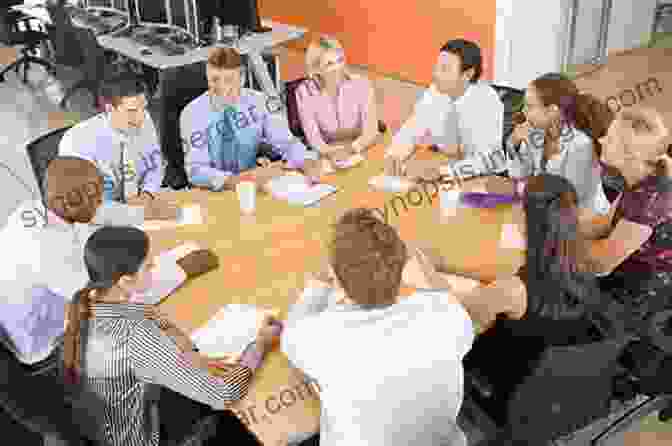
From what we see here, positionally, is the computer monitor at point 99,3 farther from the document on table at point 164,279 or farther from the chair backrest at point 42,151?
the document on table at point 164,279

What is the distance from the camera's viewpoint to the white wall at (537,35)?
6195 mm

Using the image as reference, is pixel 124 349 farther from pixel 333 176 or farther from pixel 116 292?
pixel 333 176

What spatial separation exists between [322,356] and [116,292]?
59cm

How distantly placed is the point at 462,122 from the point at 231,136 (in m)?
1.11

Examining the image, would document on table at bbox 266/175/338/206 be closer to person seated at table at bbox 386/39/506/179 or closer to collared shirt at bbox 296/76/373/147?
person seated at table at bbox 386/39/506/179

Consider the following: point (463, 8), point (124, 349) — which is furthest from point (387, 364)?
point (463, 8)

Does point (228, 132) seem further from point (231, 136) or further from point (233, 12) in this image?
point (233, 12)

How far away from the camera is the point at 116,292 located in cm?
199

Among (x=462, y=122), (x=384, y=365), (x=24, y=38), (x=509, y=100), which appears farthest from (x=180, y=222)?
(x=24, y=38)

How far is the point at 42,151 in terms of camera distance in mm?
3117

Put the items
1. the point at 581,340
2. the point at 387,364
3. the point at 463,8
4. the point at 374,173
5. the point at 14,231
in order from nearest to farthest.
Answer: the point at 387,364 → the point at 581,340 → the point at 14,231 → the point at 374,173 → the point at 463,8

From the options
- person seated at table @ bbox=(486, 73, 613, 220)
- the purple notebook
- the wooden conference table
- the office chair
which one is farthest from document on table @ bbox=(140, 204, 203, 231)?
the office chair

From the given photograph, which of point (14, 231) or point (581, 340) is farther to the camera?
point (14, 231)

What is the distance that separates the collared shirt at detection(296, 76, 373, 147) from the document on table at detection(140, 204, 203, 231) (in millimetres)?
1050
